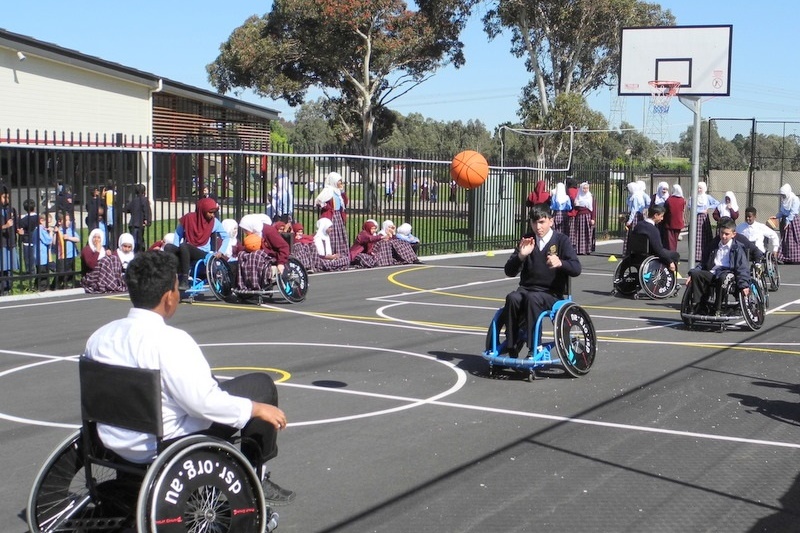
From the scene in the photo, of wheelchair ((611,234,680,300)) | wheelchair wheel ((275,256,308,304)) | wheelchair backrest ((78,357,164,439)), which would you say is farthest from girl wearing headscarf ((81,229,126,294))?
wheelchair backrest ((78,357,164,439))

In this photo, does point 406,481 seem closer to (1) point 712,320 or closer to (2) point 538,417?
(2) point 538,417

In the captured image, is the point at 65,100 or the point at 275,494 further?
the point at 65,100

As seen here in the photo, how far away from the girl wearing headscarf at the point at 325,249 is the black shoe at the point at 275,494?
15.1 meters

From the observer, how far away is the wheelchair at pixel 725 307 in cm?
1334

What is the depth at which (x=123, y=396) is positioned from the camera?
4.91 m

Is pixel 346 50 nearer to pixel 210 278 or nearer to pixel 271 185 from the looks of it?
pixel 271 185

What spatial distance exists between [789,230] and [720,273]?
11.9 m

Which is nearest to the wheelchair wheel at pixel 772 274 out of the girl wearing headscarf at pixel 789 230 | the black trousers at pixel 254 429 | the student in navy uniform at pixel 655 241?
the student in navy uniform at pixel 655 241

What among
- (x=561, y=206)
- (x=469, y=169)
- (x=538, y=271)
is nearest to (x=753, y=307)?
(x=538, y=271)

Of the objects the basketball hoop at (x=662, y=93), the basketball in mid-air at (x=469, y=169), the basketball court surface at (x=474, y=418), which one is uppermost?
the basketball hoop at (x=662, y=93)

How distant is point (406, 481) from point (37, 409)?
3672mm

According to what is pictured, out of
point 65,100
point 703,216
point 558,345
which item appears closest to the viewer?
point 558,345

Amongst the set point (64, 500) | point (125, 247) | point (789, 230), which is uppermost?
point (789, 230)

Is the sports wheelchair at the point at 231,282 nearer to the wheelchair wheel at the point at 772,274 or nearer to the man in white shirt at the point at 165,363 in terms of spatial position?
the wheelchair wheel at the point at 772,274
